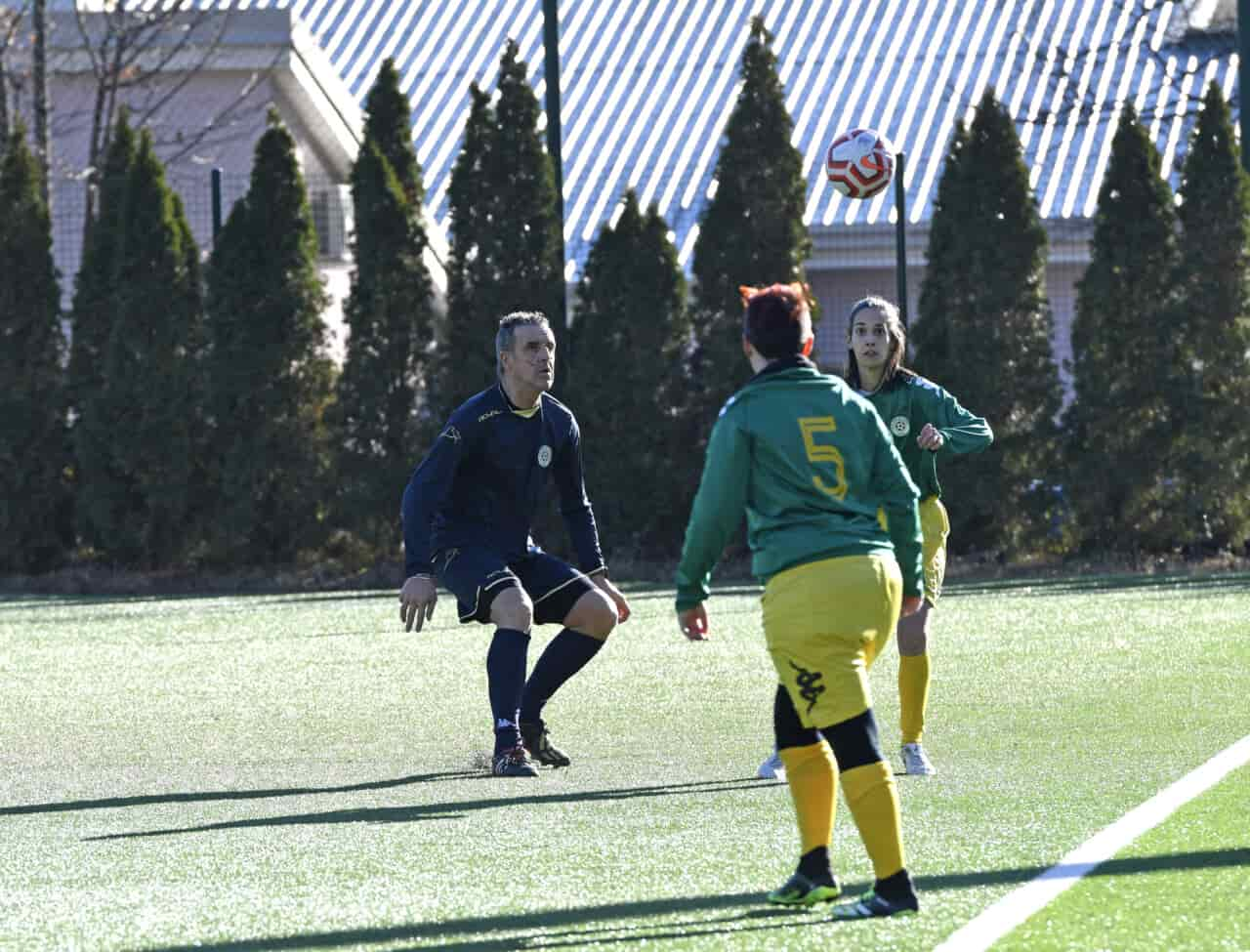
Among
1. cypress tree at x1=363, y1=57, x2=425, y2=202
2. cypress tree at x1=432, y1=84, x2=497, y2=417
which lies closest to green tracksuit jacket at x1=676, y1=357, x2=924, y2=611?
cypress tree at x1=432, y1=84, x2=497, y2=417

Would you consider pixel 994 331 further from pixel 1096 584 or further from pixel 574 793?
pixel 574 793

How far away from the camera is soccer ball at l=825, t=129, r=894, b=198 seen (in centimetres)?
1722

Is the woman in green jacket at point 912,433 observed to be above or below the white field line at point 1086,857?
above

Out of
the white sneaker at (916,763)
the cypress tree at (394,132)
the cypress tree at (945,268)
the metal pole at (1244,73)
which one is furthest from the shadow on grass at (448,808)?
the cypress tree at (394,132)

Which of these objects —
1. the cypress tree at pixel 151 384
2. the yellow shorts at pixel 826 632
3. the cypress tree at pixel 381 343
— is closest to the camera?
the yellow shorts at pixel 826 632

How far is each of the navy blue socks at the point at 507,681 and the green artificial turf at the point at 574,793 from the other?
0.26m

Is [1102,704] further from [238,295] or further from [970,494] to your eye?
[238,295]

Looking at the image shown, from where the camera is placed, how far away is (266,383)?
76.5 ft

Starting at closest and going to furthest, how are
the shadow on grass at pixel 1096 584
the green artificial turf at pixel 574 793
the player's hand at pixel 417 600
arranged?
the green artificial turf at pixel 574 793, the player's hand at pixel 417 600, the shadow on grass at pixel 1096 584

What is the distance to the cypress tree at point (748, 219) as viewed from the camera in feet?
75.8

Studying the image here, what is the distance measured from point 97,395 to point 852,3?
18.3m

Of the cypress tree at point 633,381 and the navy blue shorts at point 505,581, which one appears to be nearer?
the navy blue shorts at point 505,581

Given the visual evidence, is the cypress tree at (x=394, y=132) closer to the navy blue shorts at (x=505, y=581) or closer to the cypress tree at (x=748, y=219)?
the cypress tree at (x=748, y=219)

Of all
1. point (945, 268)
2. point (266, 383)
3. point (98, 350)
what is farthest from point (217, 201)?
point (945, 268)
